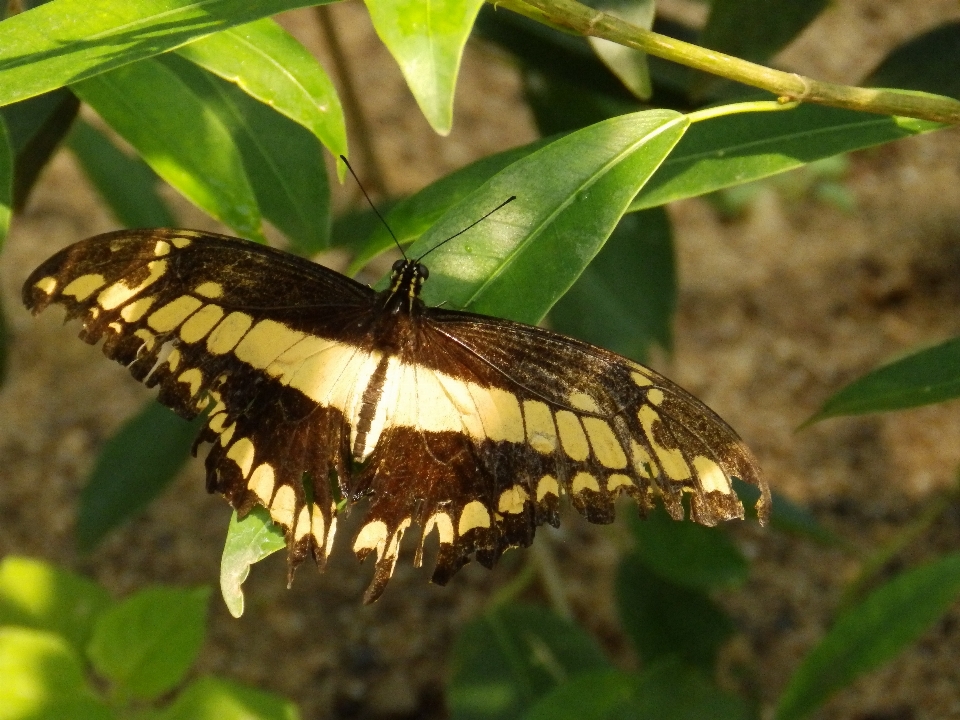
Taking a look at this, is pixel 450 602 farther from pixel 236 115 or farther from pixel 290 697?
pixel 236 115

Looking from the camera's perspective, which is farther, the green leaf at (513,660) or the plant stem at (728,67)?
the green leaf at (513,660)

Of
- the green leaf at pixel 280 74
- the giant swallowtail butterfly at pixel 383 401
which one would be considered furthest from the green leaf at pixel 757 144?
the green leaf at pixel 280 74

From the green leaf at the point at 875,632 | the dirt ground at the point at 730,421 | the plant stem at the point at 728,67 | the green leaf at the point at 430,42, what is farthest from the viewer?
the dirt ground at the point at 730,421

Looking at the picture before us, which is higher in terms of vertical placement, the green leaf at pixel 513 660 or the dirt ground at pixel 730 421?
the dirt ground at pixel 730 421

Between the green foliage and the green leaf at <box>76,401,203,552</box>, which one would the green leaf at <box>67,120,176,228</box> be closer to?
the green leaf at <box>76,401,203,552</box>

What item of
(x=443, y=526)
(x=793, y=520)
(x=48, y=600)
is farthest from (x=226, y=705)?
(x=793, y=520)

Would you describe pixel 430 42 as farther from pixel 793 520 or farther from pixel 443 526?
pixel 793 520

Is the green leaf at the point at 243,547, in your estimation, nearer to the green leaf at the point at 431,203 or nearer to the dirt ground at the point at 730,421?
the green leaf at the point at 431,203
